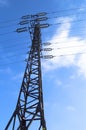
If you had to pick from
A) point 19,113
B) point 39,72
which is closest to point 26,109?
point 19,113

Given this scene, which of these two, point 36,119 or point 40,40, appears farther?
point 40,40

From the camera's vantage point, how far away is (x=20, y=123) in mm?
35500

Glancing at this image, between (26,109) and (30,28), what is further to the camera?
(30,28)

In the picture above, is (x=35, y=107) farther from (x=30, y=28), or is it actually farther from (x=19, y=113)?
(x=30, y=28)

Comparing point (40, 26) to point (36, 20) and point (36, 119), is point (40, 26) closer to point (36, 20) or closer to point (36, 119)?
point (36, 20)

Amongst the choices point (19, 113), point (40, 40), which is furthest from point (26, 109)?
point (40, 40)

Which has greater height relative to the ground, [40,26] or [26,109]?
[40,26]

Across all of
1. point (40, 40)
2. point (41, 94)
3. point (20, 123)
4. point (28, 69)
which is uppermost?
point (40, 40)

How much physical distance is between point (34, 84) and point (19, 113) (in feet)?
11.0

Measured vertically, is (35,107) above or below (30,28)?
below

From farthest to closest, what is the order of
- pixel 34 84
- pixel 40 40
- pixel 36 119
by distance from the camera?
pixel 40 40 < pixel 34 84 < pixel 36 119

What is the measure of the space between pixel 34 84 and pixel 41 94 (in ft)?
4.38

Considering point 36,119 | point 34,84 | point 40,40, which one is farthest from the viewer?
point 40,40

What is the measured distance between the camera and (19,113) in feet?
118
